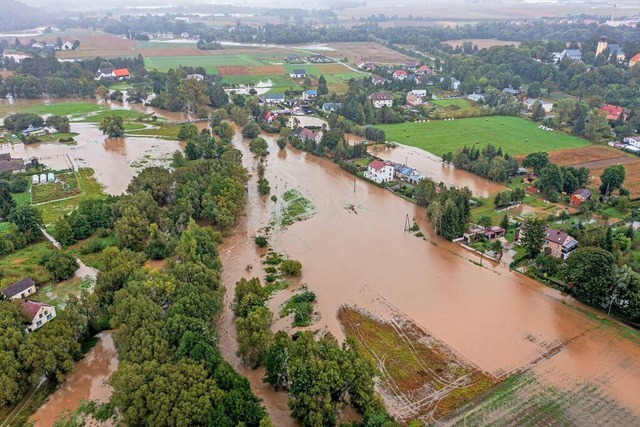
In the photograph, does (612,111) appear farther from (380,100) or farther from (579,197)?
(579,197)

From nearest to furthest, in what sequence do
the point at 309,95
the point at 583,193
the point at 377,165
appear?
the point at 583,193, the point at 377,165, the point at 309,95

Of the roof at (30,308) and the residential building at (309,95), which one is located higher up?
the residential building at (309,95)

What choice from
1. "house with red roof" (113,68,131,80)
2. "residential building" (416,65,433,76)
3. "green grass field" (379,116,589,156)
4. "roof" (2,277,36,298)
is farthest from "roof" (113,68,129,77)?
"roof" (2,277,36,298)

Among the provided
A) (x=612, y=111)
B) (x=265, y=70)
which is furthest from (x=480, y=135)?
(x=265, y=70)

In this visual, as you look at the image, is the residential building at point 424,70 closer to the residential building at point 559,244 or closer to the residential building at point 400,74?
the residential building at point 400,74

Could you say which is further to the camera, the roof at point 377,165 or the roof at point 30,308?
the roof at point 377,165

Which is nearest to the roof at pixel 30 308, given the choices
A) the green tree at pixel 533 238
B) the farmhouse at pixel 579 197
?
the green tree at pixel 533 238

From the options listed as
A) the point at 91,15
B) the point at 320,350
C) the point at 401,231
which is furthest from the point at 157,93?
→ the point at 91,15
